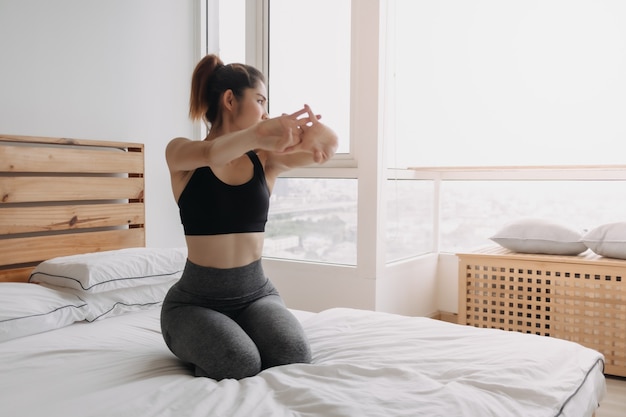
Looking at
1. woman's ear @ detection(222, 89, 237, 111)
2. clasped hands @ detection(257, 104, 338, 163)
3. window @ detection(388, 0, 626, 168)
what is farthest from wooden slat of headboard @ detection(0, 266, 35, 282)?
window @ detection(388, 0, 626, 168)

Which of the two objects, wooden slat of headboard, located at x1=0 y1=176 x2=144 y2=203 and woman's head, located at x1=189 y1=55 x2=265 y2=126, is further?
wooden slat of headboard, located at x1=0 y1=176 x2=144 y2=203

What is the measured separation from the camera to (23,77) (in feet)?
8.13

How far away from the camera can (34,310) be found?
6.31ft

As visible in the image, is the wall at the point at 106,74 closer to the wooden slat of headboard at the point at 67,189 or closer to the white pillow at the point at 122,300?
the wooden slat of headboard at the point at 67,189

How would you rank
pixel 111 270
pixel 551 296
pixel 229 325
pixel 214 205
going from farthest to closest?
pixel 551 296 < pixel 111 270 < pixel 214 205 < pixel 229 325

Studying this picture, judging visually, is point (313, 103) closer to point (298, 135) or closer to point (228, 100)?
point (228, 100)

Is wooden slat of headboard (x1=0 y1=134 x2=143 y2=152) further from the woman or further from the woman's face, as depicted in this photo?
the woman's face

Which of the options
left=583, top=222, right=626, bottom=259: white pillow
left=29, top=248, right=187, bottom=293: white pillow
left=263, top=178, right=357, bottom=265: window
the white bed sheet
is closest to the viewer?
the white bed sheet

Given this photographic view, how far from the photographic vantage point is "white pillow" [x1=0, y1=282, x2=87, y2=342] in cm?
184

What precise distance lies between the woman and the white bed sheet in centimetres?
8

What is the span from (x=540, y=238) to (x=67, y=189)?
2.22 meters

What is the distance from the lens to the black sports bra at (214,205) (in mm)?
1655

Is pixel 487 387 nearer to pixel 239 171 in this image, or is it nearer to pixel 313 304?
pixel 239 171

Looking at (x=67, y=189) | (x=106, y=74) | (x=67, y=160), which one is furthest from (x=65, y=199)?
(x=106, y=74)
